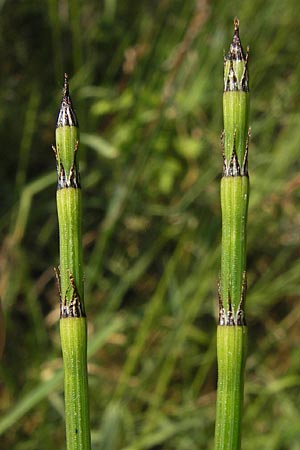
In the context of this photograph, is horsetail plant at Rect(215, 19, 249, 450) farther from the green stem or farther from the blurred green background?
the blurred green background

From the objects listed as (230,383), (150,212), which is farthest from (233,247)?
(150,212)

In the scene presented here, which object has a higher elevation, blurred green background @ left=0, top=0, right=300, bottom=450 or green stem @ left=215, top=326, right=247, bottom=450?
blurred green background @ left=0, top=0, right=300, bottom=450

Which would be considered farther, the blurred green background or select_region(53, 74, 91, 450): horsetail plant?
the blurred green background

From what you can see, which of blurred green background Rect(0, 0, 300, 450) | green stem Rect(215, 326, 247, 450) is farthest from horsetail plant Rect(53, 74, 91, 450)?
blurred green background Rect(0, 0, 300, 450)

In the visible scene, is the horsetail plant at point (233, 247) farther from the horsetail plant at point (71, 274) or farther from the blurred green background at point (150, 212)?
the blurred green background at point (150, 212)

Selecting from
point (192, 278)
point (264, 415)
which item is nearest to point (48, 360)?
point (192, 278)

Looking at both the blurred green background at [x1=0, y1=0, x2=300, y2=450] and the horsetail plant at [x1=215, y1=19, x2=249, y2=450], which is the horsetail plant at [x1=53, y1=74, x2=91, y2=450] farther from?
the blurred green background at [x1=0, y1=0, x2=300, y2=450]

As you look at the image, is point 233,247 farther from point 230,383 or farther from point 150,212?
point 150,212
